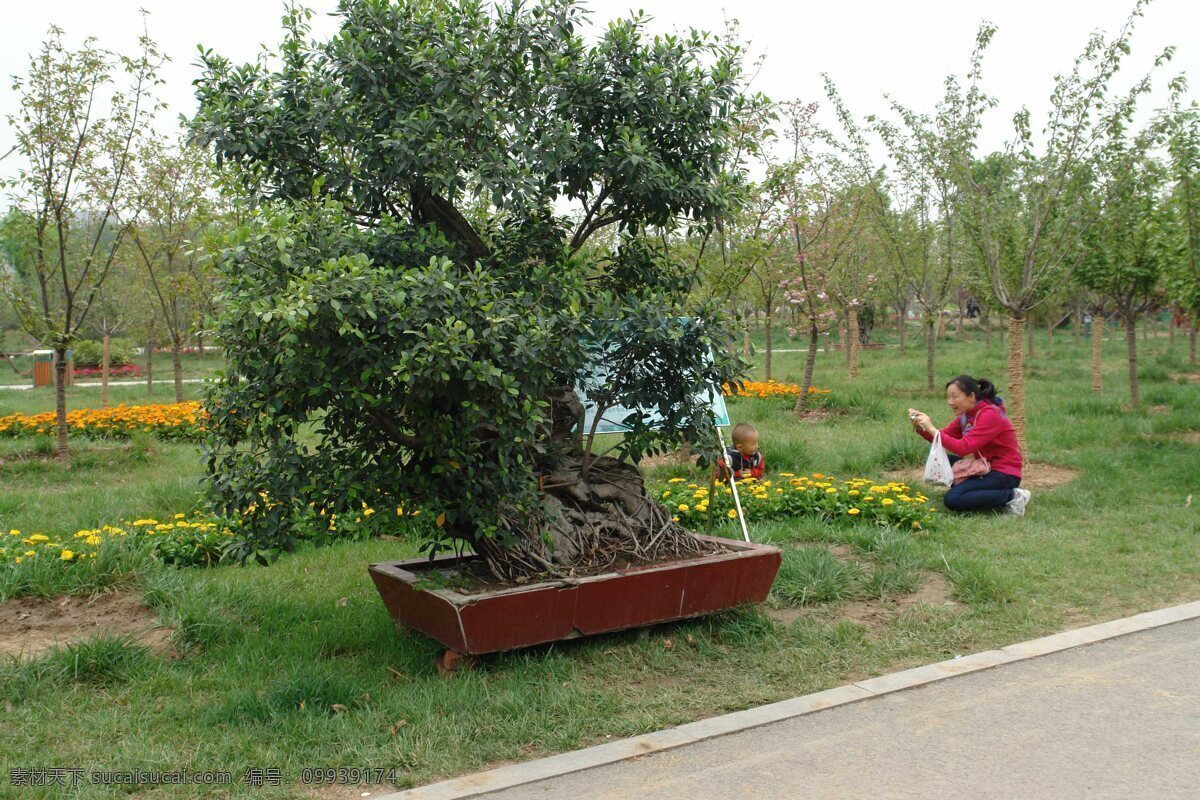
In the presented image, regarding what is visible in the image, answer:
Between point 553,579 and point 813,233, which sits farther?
point 813,233

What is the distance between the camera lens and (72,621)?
5.73 m

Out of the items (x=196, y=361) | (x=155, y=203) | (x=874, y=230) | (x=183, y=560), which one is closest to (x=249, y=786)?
(x=183, y=560)

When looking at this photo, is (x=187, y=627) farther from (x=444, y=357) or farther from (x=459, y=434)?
(x=444, y=357)

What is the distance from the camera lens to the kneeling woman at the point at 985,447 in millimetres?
8422

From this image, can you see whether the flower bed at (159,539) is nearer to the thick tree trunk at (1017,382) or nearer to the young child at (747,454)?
the young child at (747,454)

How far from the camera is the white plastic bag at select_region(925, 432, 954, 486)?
28.0 ft

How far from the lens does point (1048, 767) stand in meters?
3.99

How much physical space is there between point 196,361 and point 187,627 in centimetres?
3631

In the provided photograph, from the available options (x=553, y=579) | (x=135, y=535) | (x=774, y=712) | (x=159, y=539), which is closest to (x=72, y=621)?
(x=135, y=535)

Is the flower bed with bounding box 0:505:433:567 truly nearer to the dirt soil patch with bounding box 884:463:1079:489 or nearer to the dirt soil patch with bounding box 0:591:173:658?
the dirt soil patch with bounding box 0:591:173:658

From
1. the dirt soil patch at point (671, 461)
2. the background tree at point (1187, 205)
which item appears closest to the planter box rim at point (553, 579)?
the dirt soil patch at point (671, 461)

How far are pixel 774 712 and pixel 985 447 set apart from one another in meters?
4.66

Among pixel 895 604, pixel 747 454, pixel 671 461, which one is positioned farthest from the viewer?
pixel 671 461

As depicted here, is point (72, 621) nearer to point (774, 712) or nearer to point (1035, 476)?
point (774, 712)
